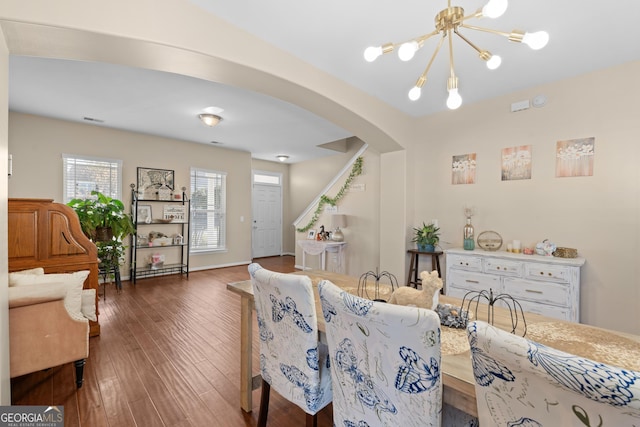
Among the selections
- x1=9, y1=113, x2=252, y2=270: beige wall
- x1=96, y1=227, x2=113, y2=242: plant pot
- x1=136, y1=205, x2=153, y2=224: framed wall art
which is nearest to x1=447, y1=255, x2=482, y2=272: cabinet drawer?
x1=96, y1=227, x2=113, y2=242: plant pot

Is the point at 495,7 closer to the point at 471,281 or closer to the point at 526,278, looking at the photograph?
the point at 526,278

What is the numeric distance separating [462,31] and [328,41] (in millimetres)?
1064

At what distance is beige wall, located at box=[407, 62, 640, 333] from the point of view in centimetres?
270

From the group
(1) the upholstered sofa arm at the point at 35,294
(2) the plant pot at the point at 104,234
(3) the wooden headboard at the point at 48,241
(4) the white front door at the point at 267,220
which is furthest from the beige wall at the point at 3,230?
(4) the white front door at the point at 267,220

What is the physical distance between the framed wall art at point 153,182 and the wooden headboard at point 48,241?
2559 mm

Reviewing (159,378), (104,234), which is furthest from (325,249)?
(104,234)

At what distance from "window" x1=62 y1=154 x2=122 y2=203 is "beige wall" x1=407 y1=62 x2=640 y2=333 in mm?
5579

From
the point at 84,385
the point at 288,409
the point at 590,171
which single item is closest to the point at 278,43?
the point at 288,409

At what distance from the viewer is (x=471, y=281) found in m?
3.24

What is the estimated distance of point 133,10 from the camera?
1.77 m

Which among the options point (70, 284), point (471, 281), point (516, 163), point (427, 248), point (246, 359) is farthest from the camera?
point (427, 248)

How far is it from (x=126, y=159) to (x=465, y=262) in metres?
5.72

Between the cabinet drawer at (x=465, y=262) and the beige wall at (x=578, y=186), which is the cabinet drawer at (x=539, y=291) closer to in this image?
the cabinet drawer at (x=465, y=262)

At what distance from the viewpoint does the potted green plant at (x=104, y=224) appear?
12.8ft
